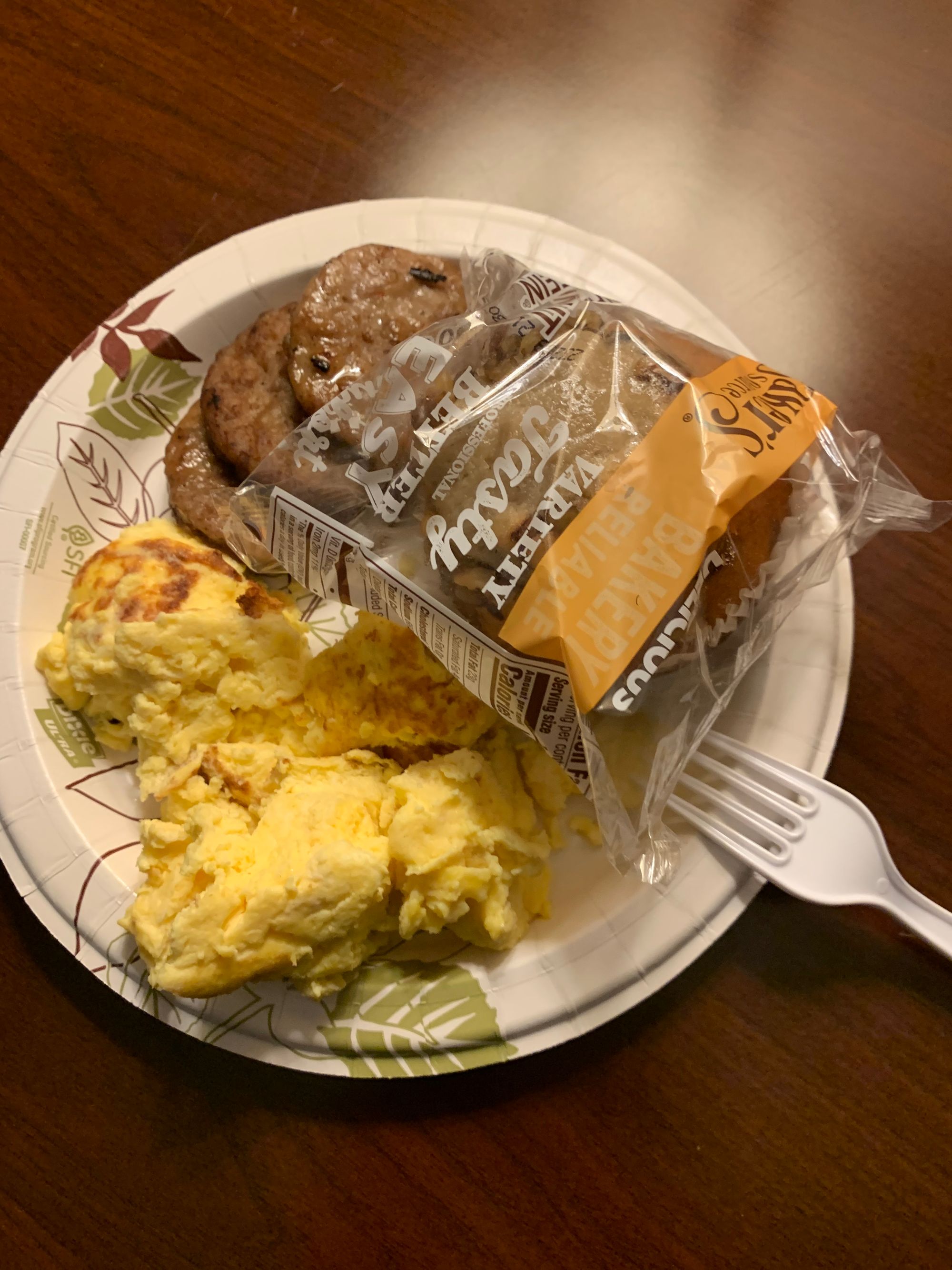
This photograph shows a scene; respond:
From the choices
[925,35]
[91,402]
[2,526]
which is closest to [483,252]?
[91,402]

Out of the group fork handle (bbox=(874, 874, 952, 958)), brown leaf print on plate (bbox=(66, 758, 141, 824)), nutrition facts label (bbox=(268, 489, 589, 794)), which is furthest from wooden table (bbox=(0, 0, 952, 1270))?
nutrition facts label (bbox=(268, 489, 589, 794))

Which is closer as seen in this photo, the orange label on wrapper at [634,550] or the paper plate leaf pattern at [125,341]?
the orange label on wrapper at [634,550]

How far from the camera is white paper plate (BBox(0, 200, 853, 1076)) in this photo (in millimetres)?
1134

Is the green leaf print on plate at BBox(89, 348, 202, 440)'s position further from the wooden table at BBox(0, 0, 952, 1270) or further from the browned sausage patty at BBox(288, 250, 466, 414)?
the browned sausage patty at BBox(288, 250, 466, 414)

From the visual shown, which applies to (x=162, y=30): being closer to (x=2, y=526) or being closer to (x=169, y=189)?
(x=169, y=189)

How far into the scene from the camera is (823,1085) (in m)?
1.18

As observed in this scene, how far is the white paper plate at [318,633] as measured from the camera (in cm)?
113

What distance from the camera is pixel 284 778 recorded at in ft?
3.83

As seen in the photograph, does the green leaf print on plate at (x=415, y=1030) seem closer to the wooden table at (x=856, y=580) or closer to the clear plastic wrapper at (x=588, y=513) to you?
the wooden table at (x=856, y=580)

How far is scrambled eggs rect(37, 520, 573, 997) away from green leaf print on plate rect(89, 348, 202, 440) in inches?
8.4

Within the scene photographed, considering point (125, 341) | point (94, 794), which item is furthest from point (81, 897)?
point (125, 341)

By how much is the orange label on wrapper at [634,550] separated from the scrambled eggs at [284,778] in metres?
0.29

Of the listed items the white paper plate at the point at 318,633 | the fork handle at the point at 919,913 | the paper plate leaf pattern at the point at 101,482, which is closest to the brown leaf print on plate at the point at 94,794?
the white paper plate at the point at 318,633

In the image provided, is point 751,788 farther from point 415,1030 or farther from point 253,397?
point 253,397
